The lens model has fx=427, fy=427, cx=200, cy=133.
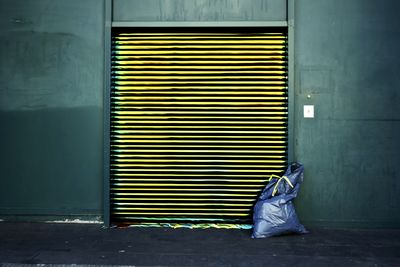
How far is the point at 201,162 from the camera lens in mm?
6391
